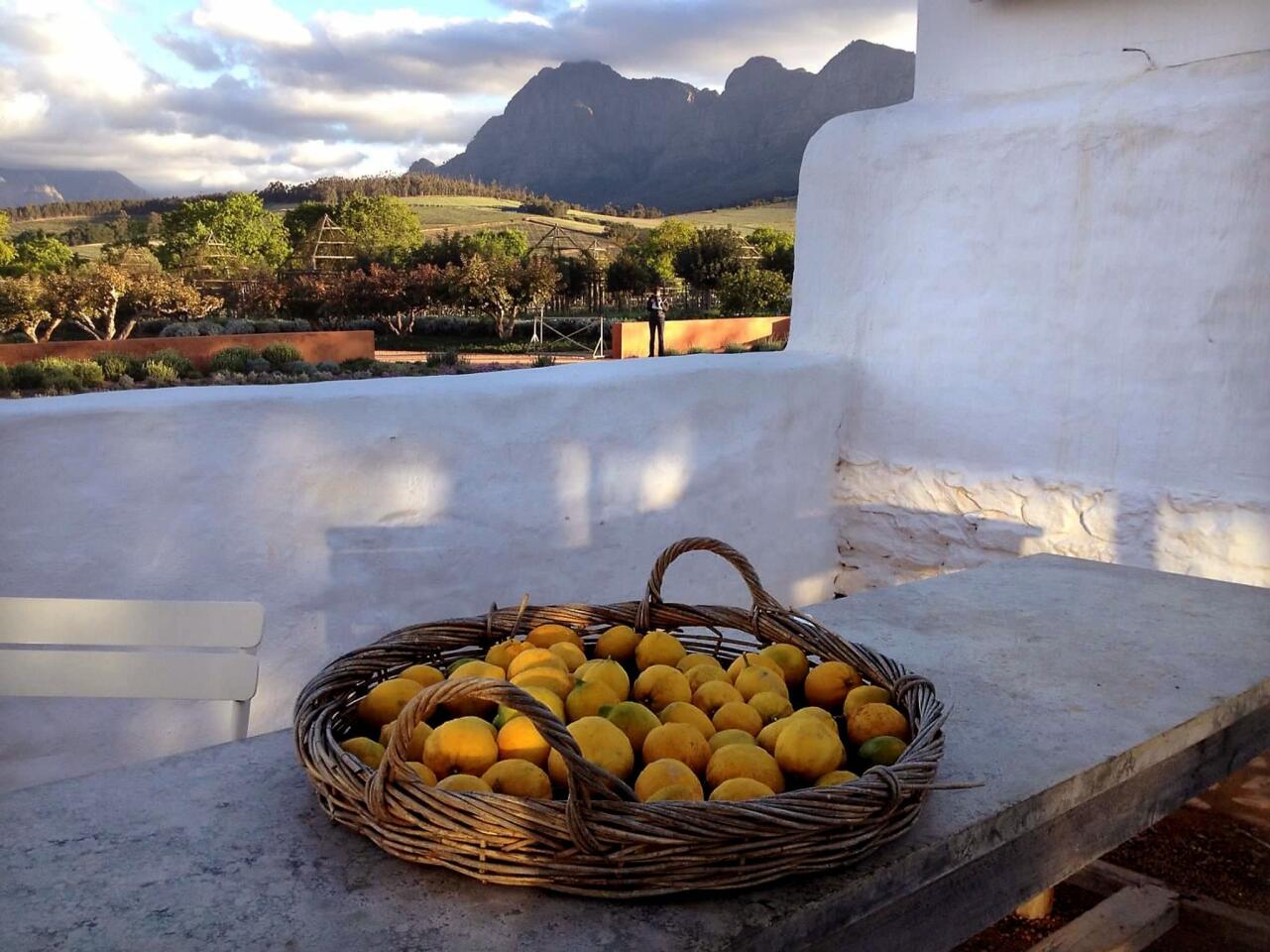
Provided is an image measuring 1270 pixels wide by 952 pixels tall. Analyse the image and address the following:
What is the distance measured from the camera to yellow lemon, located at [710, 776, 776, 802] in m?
0.94

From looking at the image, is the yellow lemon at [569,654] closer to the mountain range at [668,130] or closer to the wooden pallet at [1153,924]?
the wooden pallet at [1153,924]

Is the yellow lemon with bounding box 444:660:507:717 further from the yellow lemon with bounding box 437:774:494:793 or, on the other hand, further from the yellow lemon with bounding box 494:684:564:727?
the yellow lemon with bounding box 437:774:494:793

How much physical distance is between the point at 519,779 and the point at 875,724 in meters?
→ 0.40

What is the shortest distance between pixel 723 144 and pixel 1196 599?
117 metres

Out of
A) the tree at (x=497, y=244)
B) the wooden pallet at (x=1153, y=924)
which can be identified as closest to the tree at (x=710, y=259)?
the tree at (x=497, y=244)

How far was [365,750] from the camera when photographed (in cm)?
107

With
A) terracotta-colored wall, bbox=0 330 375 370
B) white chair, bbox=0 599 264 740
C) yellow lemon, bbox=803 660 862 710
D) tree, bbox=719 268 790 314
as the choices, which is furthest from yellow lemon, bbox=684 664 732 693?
tree, bbox=719 268 790 314

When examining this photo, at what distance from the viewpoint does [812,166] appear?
146 inches

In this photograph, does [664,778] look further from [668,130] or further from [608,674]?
[668,130]

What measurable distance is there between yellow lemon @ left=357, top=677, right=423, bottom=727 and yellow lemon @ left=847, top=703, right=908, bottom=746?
48cm

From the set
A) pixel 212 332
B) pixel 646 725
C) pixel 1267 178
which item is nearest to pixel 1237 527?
pixel 1267 178

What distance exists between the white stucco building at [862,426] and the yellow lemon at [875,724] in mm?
1712

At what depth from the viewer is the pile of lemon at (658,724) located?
3.23 ft

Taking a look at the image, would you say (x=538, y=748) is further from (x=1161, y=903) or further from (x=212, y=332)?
(x=212, y=332)
